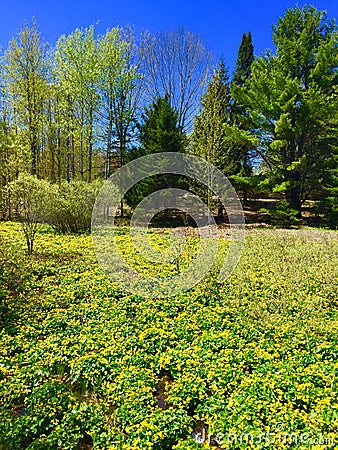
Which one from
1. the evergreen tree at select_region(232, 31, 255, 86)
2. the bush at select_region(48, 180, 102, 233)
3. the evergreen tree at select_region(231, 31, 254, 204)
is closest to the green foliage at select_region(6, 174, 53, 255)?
the bush at select_region(48, 180, 102, 233)

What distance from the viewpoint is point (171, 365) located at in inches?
151

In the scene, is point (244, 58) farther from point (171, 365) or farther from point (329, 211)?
point (171, 365)

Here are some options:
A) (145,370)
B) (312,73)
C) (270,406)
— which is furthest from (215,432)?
(312,73)

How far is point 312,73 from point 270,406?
53.5ft

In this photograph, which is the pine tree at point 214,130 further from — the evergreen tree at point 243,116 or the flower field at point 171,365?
the flower field at point 171,365

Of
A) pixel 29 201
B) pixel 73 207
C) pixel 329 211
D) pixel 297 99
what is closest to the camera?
pixel 29 201

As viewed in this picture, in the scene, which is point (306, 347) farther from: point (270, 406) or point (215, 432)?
point (215, 432)

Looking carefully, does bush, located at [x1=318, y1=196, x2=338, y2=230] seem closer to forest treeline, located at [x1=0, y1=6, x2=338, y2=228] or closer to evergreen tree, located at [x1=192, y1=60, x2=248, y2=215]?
forest treeline, located at [x1=0, y1=6, x2=338, y2=228]

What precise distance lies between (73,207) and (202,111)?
27.9ft

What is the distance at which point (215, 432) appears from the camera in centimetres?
281

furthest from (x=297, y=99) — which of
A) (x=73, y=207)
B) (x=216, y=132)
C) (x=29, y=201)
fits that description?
(x=29, y=201)

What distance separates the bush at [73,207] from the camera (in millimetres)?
11578

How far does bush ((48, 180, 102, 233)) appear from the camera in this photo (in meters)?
11.6

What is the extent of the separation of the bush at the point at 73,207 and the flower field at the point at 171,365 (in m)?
5.08
